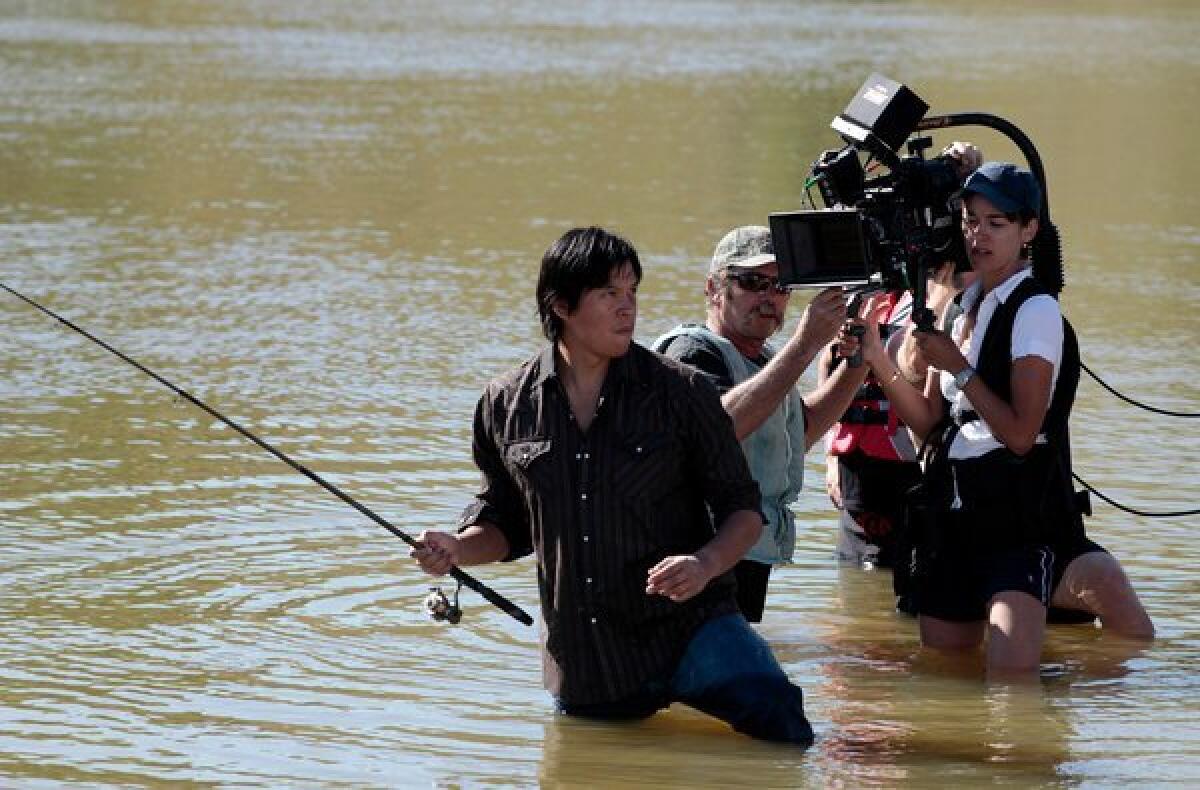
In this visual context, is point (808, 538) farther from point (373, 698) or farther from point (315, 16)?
point (315, 16)

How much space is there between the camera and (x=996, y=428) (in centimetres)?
677

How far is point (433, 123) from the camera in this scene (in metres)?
24.7

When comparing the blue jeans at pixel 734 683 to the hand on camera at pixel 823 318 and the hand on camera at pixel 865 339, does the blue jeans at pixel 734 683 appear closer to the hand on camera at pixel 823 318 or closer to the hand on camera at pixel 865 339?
the hand on camera at pixel 823 318

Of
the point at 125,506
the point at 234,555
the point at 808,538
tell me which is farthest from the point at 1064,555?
the point at 125,506

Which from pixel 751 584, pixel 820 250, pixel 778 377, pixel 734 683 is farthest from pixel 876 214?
pixel 734 683

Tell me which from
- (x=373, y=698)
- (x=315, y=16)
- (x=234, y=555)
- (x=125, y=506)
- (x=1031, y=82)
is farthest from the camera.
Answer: (x=315, y=16)

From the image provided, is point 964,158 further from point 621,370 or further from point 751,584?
point 621,370

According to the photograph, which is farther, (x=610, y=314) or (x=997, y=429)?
(x=997, y=429)

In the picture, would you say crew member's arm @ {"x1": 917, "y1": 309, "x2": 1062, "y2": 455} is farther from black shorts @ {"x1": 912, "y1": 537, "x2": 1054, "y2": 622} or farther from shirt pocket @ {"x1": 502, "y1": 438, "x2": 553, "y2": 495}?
shirt pocket @ {"x1": 502, "y1": 438, "x2": 553, "y2": 495}

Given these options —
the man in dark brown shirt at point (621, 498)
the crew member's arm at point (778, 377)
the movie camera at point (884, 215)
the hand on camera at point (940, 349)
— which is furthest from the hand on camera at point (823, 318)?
the man in dark brown shirt at point (621, 498)

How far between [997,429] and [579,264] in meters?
1.48

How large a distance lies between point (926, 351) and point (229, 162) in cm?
1470

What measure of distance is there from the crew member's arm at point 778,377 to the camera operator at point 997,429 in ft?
1.04

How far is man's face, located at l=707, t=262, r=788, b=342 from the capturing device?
6.70 m
